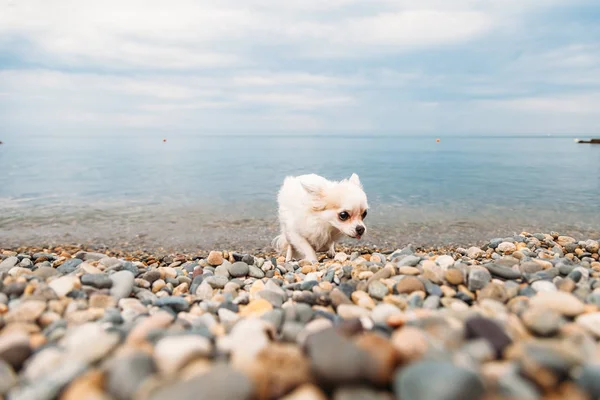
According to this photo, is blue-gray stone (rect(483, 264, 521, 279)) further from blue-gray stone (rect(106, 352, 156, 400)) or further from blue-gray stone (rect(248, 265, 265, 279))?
blue-gray stone (rect(106, 352, 156, 400))

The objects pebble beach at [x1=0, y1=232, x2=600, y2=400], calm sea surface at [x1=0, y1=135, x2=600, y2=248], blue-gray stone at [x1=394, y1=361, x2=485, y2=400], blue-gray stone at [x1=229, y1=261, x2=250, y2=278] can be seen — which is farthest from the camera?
calm sea surface at [x1=0, y1=135, x2=600, y2=248]

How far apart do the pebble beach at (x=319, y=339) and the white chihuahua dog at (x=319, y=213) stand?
188 cm

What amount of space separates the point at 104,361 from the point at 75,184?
19.1m

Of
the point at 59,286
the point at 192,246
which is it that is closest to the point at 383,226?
the point at 192,246

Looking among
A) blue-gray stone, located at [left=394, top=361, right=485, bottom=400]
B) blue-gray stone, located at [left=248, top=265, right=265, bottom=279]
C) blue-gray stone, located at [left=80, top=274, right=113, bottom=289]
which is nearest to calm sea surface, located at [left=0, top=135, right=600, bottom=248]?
blue-gray stone, located at [left=248, top=265, right=265, bottom=279]

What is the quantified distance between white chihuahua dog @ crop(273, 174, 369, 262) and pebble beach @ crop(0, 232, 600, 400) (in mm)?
1885

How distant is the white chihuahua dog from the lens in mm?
6066

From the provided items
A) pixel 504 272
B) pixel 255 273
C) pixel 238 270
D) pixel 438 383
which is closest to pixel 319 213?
pixel 255 273

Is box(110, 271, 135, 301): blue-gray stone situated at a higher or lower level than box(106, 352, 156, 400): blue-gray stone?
lower

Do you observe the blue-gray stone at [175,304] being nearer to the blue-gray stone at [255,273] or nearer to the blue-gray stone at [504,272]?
the blue-gray stone at [255,273]

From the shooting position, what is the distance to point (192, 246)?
360 inches

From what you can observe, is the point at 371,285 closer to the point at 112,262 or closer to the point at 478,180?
the point at 112,262

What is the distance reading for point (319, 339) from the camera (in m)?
2.09

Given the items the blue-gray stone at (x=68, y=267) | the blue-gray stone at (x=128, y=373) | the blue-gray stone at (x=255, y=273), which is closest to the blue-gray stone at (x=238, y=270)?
the blue-gray stone at (x=255, y=273)
